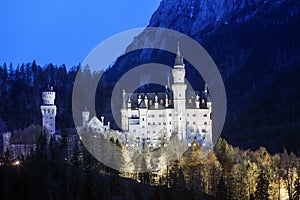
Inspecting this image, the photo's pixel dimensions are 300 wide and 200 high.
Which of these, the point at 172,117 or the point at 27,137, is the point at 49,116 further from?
the point at 172,117

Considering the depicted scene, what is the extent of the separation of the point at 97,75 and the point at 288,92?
2565 inches

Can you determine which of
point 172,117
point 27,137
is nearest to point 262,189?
point 172,117

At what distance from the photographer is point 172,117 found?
10069 centimetres

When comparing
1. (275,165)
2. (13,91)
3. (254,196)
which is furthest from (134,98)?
(13,91)

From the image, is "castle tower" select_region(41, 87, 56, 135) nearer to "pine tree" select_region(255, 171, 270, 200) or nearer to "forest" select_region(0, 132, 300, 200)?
"forest" select_region(0, 132, 300, 200)

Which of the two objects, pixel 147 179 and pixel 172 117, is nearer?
pixel 147 179

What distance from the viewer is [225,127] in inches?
6644

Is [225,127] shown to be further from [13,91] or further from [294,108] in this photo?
[13,91]

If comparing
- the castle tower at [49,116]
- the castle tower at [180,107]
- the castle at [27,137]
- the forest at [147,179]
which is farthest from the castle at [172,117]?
the forest at [147,179]

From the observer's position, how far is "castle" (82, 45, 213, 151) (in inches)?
3930

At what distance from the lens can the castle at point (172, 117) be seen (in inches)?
3930

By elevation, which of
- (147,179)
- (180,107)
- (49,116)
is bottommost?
(147,179)

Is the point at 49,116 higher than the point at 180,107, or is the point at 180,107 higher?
the point at 180,107

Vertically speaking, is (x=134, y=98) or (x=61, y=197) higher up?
(x=134, y=98)
